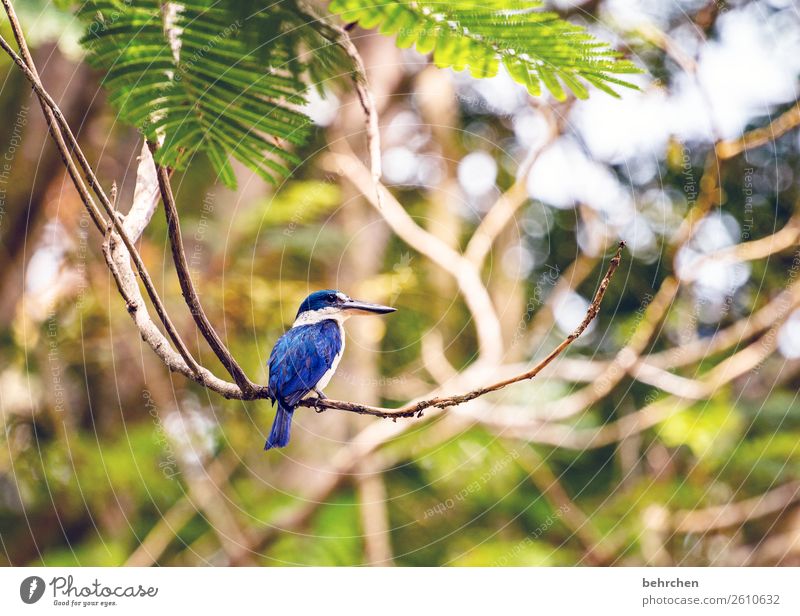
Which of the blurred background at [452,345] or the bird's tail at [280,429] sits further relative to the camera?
the blurred background at [452,345]

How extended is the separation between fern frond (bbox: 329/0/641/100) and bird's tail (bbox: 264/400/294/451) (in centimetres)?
66

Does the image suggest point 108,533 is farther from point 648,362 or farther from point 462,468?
point 648,362

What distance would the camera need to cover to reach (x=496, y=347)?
2.16 meters

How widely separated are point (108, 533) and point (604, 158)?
1.75 metres

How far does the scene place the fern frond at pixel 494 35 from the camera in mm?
615

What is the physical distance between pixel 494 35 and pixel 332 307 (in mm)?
782

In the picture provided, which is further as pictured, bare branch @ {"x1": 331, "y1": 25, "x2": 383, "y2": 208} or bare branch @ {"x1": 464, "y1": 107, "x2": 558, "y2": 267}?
bare branch @ {"x1": 464, "y1": 107, "x2": 558, "y2": 267}

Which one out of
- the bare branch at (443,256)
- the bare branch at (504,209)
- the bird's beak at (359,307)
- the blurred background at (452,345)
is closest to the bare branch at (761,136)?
the blurred background at (452,345)

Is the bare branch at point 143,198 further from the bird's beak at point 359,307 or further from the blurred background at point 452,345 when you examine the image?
the blurred background at point 452,345

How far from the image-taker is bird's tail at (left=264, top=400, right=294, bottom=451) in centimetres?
114

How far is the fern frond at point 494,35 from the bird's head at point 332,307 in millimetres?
681

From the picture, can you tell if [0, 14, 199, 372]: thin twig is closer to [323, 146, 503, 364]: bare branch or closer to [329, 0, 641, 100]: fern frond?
[329, 0, 641, 100]: fern frond

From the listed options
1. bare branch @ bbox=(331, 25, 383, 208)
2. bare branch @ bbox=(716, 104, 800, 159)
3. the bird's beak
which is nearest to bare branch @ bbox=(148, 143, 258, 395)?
bare branch @ bbox=(331, 25, 383, 208)

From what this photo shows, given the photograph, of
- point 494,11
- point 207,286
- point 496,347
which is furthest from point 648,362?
point 494,11
